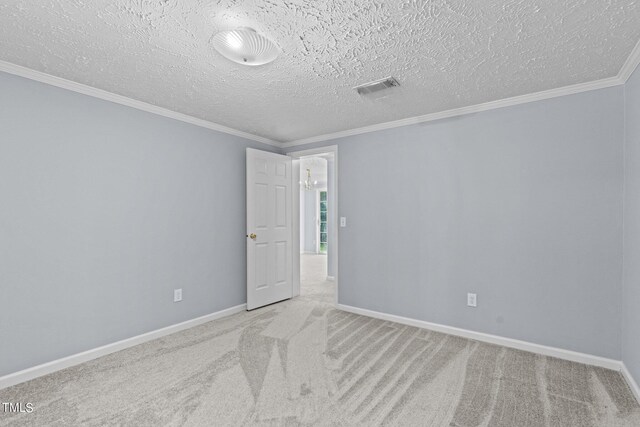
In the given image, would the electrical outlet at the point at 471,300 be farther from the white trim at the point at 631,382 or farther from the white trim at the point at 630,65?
the white trim at the point at 630,65

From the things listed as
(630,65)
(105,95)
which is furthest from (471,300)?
(105,95)

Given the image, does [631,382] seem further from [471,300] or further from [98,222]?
[98,222]

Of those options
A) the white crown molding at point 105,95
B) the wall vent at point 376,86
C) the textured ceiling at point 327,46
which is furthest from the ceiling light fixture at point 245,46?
the white crown molding at point 105,95

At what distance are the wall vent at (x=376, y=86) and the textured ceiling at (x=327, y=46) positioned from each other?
0.06 meters

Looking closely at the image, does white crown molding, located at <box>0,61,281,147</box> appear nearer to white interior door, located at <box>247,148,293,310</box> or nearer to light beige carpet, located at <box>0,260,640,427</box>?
white interior door, located at <box>247,148,293,310</box>

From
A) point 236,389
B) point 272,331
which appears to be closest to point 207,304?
point 272,331

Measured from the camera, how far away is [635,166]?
2133 mm

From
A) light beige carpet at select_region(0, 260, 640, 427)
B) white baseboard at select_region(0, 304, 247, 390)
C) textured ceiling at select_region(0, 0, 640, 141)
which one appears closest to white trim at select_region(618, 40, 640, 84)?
textured ceiling at select_region(0, 0, 640, 141)

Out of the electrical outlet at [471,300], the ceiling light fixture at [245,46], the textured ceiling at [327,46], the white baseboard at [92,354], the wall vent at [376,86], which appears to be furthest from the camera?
the electrical outlet at [471,300]

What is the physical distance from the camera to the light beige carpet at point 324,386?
1849mm

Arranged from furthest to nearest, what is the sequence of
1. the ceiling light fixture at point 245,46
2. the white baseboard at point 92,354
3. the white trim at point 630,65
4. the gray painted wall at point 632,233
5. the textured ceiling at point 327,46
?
1. the white baseboard at point 92,354
2. the gray painted wall at point 632,233
3. the white trim at point 630,65
4. the ceiling light fixture at point 245,46
5. the textured ceiling at point 327,46

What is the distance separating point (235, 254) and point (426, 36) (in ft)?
10.0

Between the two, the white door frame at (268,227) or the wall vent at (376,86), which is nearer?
the wall vent at (376,86)

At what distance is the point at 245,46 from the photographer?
1.85 m
